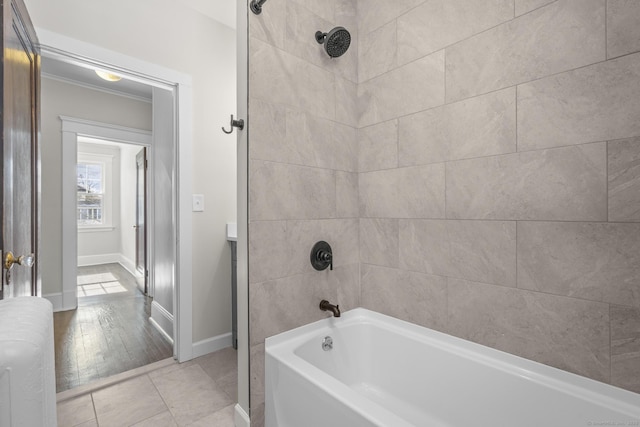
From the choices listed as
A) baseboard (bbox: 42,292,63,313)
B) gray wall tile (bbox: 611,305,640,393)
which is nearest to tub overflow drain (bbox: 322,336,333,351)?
gray wall tile (bbox: 611,305,640,393)

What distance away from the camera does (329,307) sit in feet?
5.47

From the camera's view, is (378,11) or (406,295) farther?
(378,11)

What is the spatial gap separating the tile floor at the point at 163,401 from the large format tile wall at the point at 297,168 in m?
0.42

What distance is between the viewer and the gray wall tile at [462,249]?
1279 mm

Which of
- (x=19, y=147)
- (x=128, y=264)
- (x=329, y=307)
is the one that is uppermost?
(x=19, y=147)

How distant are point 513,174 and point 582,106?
1.05 ft

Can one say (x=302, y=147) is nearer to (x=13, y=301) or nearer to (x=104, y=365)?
(x=13, y=301)

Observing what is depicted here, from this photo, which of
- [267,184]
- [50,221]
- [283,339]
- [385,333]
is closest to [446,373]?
[385,333]

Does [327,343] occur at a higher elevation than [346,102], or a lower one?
lower

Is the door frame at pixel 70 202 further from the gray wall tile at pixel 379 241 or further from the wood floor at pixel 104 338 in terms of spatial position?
the gray wall tile at pixel 379 241

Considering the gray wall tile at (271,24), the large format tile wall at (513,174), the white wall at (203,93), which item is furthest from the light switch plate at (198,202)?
the large format tile wall at (513,174)

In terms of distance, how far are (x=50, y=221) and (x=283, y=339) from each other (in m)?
3.48

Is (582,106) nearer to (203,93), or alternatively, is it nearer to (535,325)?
(535,325)

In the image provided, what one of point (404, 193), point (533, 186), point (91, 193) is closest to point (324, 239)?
point (404, 193)
